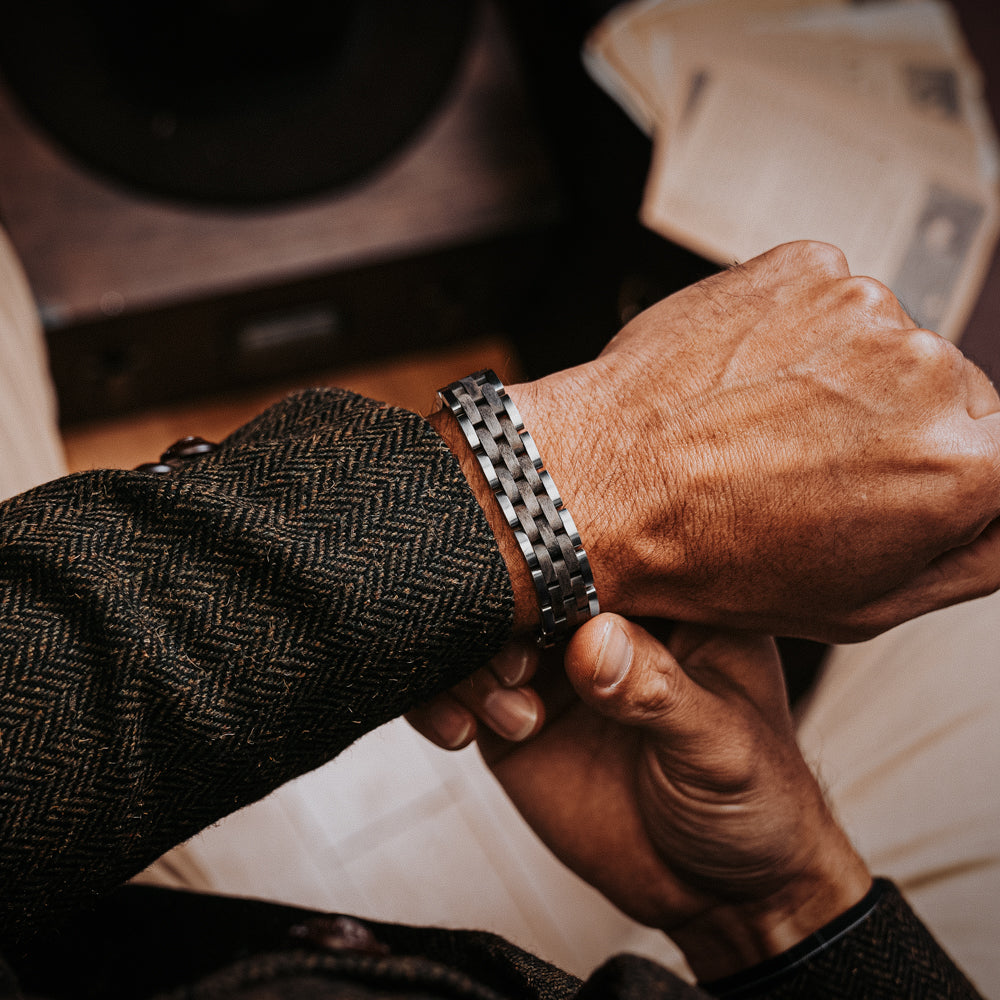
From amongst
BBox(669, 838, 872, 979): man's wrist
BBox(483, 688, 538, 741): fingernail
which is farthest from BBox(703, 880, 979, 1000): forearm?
BBox(483, 688, 538, 741): fingernail

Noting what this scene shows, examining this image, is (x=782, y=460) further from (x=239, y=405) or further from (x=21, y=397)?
(x=239, y=405)

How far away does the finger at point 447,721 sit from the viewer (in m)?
0.74

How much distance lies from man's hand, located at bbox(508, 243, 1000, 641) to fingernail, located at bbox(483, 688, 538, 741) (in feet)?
0.39

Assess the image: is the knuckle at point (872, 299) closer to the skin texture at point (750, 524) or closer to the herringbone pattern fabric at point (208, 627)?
the skin texture at point (750, 524)

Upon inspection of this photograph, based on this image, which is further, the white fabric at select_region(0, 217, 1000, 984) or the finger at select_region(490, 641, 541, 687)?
the white fabric at select_region(0, 217, 1000, 984)

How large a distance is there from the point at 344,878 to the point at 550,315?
103 centimetres

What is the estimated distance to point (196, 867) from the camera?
87 cm

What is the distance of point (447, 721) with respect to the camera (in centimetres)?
74

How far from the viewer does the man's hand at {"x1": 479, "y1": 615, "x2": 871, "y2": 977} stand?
72cm

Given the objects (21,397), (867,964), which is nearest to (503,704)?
(867,964)

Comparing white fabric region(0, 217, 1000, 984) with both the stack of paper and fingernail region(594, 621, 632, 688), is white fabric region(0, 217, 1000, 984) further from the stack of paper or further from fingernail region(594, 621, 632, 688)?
the stack of paper

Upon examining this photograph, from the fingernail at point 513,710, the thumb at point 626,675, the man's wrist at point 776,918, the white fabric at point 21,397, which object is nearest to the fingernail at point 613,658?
the thumb at point 626,675

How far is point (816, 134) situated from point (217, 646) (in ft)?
3.57

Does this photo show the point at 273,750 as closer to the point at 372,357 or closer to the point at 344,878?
the point at 344,878
